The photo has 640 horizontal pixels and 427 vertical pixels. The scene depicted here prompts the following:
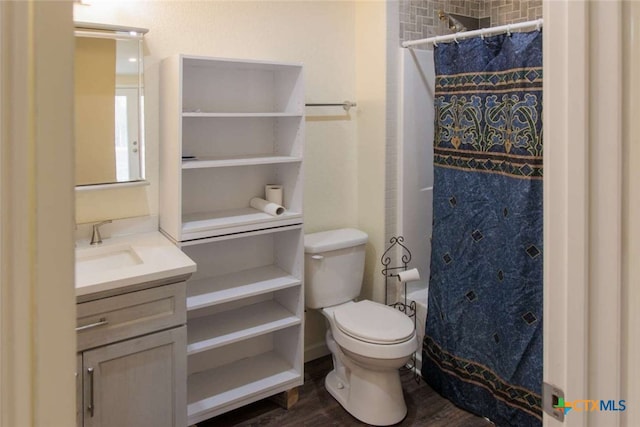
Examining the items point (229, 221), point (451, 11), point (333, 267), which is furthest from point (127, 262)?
point (451, 11)

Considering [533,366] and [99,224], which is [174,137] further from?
[533,366]

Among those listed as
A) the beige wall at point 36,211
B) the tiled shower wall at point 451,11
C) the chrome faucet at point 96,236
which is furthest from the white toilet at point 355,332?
the beige wall at point 36,211

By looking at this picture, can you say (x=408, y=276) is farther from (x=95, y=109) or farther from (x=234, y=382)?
(x=95, y=109)

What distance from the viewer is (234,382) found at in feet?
7.88

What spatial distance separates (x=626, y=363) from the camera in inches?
28.5

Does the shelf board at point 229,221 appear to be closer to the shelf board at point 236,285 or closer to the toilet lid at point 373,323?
the shelf board at point 236,285

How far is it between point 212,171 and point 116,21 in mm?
776

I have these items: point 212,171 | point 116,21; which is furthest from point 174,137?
point 116,21

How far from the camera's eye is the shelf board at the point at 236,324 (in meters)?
2.24

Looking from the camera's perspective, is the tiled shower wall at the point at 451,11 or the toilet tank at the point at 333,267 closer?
the toilet tank at the point at 333,267

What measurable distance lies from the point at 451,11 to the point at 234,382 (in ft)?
8.07

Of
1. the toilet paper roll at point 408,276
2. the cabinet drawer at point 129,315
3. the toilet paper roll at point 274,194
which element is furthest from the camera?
the toilet paper roll at point 408,276

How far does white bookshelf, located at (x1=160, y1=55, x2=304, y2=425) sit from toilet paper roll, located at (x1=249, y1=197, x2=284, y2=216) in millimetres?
37

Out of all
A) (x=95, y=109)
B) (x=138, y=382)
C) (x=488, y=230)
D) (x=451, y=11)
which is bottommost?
(x=138, y=382)
